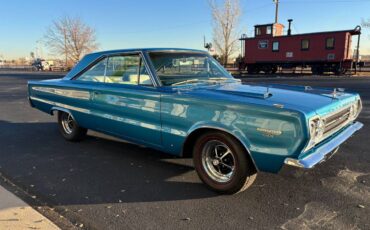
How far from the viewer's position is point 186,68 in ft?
14.8

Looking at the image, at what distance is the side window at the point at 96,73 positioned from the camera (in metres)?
4.93

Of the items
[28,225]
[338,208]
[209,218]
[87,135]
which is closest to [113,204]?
[28,225]

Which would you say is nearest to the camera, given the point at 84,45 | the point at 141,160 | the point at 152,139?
the point at 152,139

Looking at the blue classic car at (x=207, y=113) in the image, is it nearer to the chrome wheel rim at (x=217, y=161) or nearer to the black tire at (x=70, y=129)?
the chrome wheel rim at (x=217, y=161)

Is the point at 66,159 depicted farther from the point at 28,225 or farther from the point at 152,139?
the point at 28,225

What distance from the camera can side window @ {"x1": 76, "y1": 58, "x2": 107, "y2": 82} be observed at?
4930 millimetres

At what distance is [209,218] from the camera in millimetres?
3039

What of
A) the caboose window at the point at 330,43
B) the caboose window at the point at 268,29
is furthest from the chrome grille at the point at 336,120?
the caboose window at the point at 268,29

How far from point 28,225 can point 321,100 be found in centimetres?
320

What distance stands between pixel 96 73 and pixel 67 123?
4.64 feet

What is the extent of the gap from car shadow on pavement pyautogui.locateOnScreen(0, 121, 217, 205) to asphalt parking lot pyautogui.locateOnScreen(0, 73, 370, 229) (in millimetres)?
12

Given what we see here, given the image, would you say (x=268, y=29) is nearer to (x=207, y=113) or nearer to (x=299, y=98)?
(x=299, y=98)

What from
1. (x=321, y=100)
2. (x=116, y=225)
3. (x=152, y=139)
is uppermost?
(x=321, y=100)

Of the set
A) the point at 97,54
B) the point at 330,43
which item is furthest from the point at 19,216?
the point at 330,43
